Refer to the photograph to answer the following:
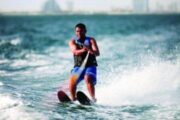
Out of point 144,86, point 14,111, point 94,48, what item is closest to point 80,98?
point 94,48

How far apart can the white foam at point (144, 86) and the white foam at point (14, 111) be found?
2096mm

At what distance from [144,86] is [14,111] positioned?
426 cm

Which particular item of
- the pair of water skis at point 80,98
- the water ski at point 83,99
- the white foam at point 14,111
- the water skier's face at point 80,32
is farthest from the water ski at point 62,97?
the water skier's face at point 80,32

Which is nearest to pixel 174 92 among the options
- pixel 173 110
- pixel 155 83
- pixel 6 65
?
pixel 155 83

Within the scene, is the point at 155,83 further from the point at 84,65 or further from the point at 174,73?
the point at 84,65

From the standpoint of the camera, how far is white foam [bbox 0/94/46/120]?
21.0ft

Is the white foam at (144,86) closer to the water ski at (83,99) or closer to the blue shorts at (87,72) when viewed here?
the water ski at (83,99)

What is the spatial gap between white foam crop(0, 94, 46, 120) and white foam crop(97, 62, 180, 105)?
210 centimetres

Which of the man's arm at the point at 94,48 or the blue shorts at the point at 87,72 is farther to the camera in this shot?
the blue shorts at the point at 87,72

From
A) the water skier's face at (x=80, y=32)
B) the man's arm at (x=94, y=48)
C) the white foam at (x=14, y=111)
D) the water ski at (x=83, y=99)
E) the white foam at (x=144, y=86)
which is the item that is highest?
the water skier's face at (x=80, y=32)

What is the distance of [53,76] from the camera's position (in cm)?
1219

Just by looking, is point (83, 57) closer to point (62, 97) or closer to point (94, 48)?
point (94, 48)

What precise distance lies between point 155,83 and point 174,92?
105 centimetres

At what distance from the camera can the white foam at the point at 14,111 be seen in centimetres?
639
